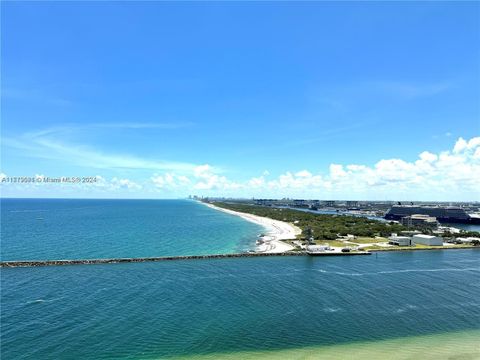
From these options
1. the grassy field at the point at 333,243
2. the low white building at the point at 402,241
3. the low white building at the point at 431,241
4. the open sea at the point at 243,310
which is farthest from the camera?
the low white building at the point at 431,241

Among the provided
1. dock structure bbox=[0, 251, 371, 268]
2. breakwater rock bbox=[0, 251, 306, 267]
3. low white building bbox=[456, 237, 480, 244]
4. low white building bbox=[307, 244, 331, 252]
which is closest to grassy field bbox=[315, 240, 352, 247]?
low white building bbox=[307, 244, 331, 252]

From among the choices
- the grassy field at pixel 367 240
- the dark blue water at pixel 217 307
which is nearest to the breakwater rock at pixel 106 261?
the dark blue water at pixel 217 307

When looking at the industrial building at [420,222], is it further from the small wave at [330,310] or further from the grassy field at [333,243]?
the small wave at [330,310]

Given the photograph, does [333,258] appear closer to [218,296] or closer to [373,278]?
[373,278]

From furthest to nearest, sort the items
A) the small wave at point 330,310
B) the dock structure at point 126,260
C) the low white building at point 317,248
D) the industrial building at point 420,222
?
the industrial building at point 420,222
the low white building at point 317,248
the dock structure at point 126,260
the small wave at point 330,310

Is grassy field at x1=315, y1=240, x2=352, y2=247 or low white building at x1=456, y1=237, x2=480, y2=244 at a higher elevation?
low white building at x1=456, y1=237, x2=480, y2=244

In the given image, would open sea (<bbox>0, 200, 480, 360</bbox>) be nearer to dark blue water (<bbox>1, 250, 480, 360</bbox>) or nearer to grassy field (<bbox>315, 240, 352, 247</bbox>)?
dark blue water (<bbox>1, 250, 480, 360</bbox>)
